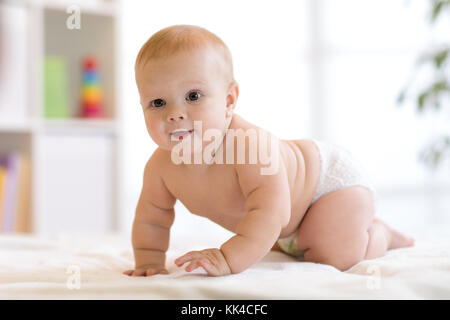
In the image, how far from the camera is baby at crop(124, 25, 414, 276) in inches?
33.7

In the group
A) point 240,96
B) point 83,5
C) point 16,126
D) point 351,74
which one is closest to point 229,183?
point 16,126

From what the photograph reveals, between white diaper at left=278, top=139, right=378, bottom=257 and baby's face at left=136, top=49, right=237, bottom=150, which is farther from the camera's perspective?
white diaper at left=278, top=139, right=378, bottom=257

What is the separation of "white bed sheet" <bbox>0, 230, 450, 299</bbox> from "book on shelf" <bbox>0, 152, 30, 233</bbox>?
2.82 feet

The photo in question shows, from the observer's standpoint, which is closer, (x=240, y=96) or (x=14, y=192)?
(x=14, y=192)

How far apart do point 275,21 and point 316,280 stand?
2.75 m

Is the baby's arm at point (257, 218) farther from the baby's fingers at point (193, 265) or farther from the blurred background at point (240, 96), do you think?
the blurred background at point (240, 96)

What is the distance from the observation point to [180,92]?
0.86 meters

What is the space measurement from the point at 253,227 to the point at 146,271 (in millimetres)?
221

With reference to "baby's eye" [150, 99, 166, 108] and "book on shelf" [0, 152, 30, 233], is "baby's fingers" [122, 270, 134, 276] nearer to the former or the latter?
"baby's eye" [150, 99, 166, 108]

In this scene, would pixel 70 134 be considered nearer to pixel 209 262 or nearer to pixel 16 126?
pixel 16 126

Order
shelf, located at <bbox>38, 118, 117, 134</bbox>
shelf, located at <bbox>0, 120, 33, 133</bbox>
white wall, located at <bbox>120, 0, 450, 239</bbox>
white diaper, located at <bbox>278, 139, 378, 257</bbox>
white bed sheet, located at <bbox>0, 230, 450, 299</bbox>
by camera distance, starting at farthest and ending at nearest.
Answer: white wall, located at <bbox>120, 0, 450, 239</bbox>, shelf, located at <bbox>38, 118, 117, 134</bbox>, shelf, located at <bbox>0, 120, 33, 133</bbox>, white diaper, located at <bbox>278, 139, 378, 257</bbox>, white bed sheet, located at <bbox>0, 230, 450, 299</bbox>

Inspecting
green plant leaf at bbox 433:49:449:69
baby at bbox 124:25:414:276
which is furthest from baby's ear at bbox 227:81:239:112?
green plant leaf at bbox 433:49:449:69

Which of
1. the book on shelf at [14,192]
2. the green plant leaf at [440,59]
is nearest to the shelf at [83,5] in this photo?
the book on shelf at [14,192]
